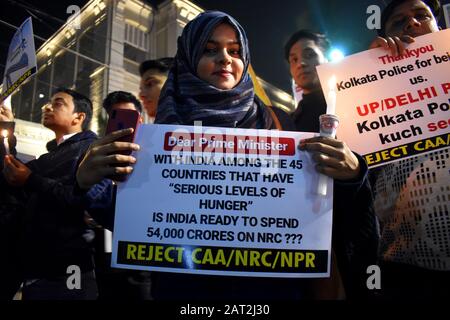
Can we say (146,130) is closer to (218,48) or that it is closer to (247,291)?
(218,48)

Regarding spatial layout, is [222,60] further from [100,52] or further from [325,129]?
[100,52]

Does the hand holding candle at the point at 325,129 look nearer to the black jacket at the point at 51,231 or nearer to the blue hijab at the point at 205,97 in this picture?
the blue hijab at the point at 205,97

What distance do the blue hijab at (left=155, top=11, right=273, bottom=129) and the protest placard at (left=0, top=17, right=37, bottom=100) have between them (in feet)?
4.36

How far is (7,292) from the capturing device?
7.79 ft

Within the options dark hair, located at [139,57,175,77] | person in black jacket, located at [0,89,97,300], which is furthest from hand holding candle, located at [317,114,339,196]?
dark hair, located at [139,57,175,77]

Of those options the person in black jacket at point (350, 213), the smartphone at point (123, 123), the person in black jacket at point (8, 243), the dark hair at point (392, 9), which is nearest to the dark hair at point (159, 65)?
the person in black jacket at point (8, 243)

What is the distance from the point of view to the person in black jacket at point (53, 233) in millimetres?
2123

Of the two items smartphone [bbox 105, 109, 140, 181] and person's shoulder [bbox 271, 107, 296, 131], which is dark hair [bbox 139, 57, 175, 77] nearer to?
person's shoulder [bbox 271, 107, 296, 131]

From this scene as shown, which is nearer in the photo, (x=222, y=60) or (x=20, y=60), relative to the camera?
(x=222, y=60)

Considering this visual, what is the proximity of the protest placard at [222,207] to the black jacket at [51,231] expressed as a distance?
41.8 inches

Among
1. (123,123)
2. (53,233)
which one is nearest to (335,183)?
(123,123)

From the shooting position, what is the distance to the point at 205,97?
4.46 feet

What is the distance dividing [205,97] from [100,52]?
12492 mm

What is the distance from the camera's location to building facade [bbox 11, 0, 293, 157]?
41.2 feet
